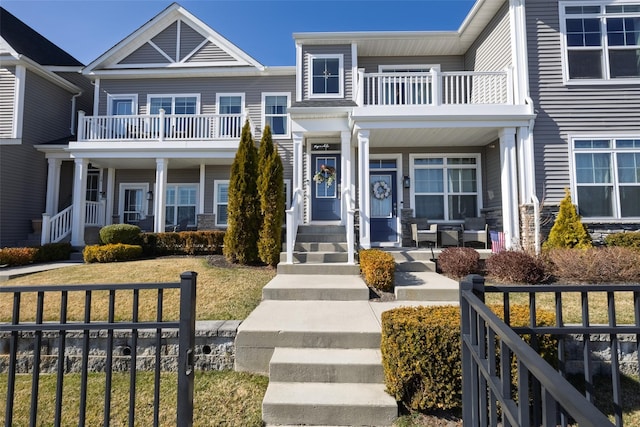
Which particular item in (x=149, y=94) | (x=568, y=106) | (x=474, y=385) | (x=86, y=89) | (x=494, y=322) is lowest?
(x=474, y=385)

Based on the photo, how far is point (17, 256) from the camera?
28.5 ft

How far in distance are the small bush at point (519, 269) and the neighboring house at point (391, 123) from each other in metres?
1.97

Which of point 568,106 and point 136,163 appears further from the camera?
point 136,163

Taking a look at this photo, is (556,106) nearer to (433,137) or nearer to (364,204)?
(433,137)

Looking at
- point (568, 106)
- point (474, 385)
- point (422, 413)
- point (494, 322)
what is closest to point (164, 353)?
point (422, 413)

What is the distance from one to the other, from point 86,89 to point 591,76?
1869cm

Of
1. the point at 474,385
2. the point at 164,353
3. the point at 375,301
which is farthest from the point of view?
the point at 375,301

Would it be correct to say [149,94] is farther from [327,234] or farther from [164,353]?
[164,353]

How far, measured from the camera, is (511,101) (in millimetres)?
8336

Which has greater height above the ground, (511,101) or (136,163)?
(511,101)

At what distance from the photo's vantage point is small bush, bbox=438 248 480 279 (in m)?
6.50

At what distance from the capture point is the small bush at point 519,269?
234 inches

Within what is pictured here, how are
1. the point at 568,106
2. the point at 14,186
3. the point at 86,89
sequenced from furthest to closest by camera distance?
the point at 86,89 < the point at 14,186 < the point at 568,106

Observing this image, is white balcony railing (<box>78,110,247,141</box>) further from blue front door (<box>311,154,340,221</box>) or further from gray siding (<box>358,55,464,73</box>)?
gray siding (<box>358,55,464,73</box>)
